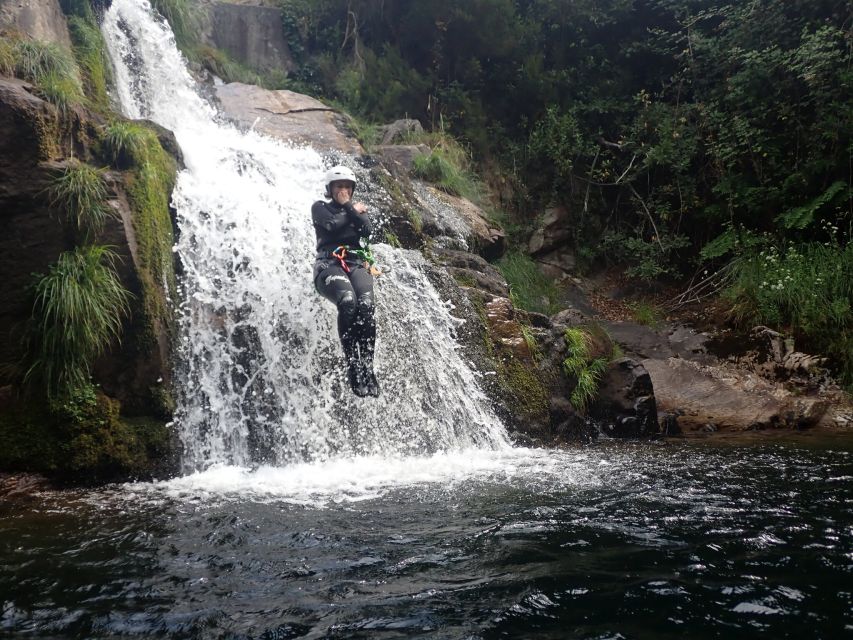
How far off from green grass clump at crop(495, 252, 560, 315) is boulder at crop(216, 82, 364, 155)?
10.9ft

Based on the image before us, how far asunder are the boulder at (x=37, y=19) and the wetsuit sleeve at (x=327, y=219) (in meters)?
3.90

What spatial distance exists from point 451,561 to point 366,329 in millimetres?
3465

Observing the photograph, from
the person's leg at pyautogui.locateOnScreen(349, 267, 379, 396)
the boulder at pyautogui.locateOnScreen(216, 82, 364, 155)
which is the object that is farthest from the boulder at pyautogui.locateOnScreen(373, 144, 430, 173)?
the person's leg at pyautogui.locateOnScreen(349, 267, 379, 396)

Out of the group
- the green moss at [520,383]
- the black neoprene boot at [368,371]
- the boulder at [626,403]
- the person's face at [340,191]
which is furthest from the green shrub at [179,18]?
the boulder at [626,403]

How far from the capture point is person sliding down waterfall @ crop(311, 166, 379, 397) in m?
6.32

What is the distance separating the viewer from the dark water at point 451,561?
99.0 inches

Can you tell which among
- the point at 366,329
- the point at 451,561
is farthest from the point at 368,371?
the point at 451,561

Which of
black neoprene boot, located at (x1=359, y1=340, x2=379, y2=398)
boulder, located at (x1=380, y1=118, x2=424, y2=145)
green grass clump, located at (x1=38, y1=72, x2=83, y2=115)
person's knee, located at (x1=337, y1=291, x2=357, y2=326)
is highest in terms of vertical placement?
Answer: boulder, located at (x1=380, y1=118, x2=424, y2=145)

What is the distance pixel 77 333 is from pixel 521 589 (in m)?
4.35

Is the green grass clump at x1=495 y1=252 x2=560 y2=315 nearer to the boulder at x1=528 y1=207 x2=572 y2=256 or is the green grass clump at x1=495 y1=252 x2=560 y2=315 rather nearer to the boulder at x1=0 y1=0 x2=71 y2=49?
the boulder at x1=528 y1=207 x2=572 y2=256

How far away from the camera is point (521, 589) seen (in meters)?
2.80

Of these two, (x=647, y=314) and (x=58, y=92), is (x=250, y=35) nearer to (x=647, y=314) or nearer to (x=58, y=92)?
(x=58, y=92)

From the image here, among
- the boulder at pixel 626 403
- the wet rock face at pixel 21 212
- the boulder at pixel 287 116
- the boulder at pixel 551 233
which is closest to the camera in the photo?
the wet rock face at pixel 21 212

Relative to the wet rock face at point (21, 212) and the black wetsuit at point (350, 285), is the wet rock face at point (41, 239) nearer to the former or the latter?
the wet rock face at point (21, 212)
